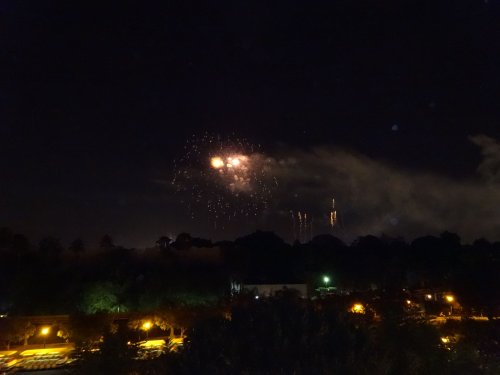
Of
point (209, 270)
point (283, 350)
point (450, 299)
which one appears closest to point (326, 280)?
point (209, 270)

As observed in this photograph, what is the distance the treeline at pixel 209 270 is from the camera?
1535 inches

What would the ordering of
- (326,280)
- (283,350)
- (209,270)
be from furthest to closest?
(326,280) → (209,270) → (283,350)

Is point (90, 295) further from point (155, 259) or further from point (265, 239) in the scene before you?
point (265, 239)

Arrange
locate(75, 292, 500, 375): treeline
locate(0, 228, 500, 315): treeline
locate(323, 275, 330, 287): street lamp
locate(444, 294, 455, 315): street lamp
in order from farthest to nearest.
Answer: locate(323, 275, 330, 287): street lamp
locate(444, 294, 455, 315): street lamp
locate(0, 228, 500, 315): treeline
locate(75, 292, 500, 375): treeline

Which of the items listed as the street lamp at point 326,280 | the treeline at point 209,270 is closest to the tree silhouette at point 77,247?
the treeline at point 209,270

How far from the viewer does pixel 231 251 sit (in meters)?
62.5

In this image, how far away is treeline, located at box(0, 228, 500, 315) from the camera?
39000mm

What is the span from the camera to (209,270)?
169ft

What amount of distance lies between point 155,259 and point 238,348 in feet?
155

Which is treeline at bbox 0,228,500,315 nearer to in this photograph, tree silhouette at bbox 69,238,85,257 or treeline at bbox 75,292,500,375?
tree silhouette at bbox 69,238,85,257

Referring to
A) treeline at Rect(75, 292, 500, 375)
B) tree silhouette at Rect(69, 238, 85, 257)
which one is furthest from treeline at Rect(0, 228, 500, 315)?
treeline at Rect(75, 292, 500, 375)

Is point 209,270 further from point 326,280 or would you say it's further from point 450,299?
point 450,299

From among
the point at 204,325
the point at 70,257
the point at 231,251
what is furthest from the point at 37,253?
the point at 204,325

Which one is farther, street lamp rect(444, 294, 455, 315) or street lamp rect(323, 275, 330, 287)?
street lamp rect(323, 275, 330, 287)
